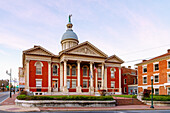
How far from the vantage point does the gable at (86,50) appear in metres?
45.6

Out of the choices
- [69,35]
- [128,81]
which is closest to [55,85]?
[69,35]

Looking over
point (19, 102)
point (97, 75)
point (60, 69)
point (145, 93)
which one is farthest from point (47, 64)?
point (145, 93)

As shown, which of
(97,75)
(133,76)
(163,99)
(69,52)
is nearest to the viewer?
(163,99)

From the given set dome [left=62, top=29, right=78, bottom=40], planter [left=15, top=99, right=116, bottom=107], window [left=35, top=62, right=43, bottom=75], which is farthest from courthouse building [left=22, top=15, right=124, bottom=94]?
planter [left=15, top=99, right=116, bottom=107]

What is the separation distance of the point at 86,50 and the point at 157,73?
18018 mm

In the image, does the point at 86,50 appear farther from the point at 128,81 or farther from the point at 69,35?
the point at 128,81

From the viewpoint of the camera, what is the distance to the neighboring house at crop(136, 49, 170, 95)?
131 feet

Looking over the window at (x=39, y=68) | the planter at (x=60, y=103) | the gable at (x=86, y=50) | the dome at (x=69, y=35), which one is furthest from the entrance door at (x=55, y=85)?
the planter at (x=60, y=103)

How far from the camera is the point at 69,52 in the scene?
4453cm

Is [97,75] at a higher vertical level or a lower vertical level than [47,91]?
higher

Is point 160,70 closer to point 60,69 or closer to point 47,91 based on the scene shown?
point 60,69

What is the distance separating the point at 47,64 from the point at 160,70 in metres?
27.0

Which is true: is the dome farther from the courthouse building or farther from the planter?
the planter

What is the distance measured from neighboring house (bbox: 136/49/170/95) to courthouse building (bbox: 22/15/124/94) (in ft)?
31.6
